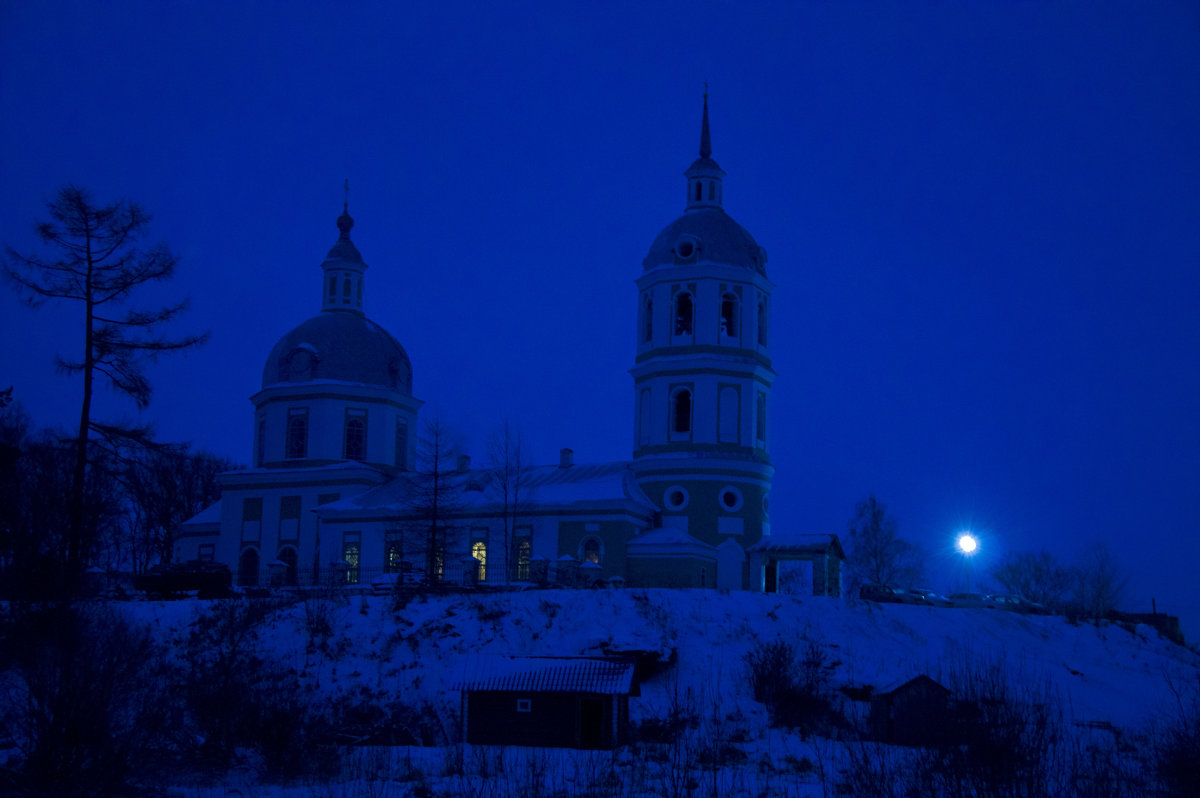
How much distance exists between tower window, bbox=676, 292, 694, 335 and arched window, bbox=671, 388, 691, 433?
7.75 feet

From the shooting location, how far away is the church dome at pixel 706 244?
47234 mm

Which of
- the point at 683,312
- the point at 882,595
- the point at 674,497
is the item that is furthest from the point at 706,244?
the point at 882,595

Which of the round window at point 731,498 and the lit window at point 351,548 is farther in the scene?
the lit window at point 351,548

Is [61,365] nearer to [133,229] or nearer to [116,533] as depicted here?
[133,229]

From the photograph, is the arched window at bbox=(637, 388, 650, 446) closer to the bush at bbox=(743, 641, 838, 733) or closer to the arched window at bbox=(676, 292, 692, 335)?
the arched window at bbox=(676, 292, 692, 335)

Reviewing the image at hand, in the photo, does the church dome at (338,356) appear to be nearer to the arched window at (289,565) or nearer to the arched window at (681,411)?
the arched window at (289,565)

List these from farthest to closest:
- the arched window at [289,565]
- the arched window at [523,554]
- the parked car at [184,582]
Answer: the arched window at [289,565] < the arched window at [523,554] < the parked car at [184,582]

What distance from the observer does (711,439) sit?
150 feet

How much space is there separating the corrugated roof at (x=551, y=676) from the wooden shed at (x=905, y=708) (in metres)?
5.34

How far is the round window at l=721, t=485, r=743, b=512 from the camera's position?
1775 inches

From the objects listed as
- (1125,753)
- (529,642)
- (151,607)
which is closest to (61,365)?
(151,607)

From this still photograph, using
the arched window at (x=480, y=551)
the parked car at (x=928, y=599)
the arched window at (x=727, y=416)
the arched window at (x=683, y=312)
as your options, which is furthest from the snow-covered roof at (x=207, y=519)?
the parked car at (x=928, y=599)

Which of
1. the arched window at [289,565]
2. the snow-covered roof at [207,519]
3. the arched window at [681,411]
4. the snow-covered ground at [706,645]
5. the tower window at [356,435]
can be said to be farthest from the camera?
the snow-covered roof at [207,519]

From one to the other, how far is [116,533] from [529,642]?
2549 cm
